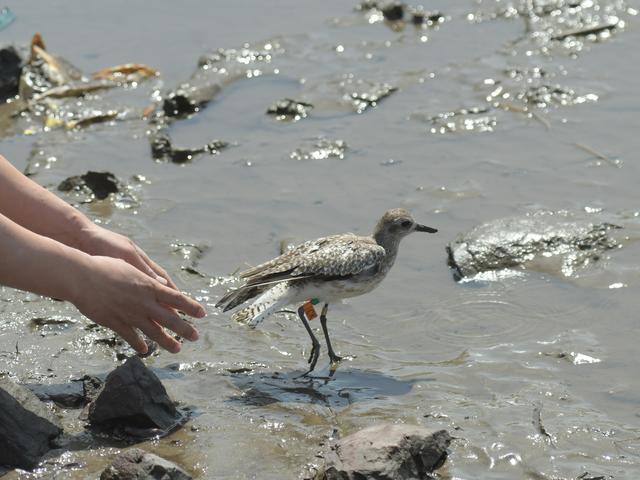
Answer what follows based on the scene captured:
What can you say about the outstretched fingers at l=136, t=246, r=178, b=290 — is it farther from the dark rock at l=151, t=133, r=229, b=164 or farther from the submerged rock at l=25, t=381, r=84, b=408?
the dark rock at l=151, t=133, r=229, b=164

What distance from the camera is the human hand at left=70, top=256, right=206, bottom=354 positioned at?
5.81 m

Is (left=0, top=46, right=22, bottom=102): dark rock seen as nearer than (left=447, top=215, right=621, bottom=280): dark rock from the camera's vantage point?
No

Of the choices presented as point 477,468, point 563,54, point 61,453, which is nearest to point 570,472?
point 477,468

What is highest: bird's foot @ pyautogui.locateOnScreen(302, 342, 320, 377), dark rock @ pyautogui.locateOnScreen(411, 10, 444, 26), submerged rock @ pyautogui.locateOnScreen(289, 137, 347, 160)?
dark rock @ pyautogui.locateOnScreen(411, 10, 444, 26)

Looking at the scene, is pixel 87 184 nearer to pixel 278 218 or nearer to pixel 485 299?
pixel 278 218

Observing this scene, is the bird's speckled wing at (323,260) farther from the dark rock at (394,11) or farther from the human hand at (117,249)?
the dark rock at (394,11)

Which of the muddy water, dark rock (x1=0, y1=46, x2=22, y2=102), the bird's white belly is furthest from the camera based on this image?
dark rock (x1=0, y1=46, x2=22, y2=102)

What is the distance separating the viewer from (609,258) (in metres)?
9.28

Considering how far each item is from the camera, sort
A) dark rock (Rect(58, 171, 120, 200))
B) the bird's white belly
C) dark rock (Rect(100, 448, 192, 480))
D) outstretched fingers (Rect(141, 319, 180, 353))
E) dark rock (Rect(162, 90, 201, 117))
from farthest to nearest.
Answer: dark rock (Rect(162, 90, 201, 117)) → dark rock (Rect(58, 171, 120, 200)) → the bird's white belly → outstretched fingers (Rect(141, 319, 180, 353)) → dark rock (Rect(100, 448, 192, 480))

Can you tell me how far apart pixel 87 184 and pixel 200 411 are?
4395mm

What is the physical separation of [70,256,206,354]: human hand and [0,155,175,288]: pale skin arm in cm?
59

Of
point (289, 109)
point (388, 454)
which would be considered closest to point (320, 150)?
point (289, 109)

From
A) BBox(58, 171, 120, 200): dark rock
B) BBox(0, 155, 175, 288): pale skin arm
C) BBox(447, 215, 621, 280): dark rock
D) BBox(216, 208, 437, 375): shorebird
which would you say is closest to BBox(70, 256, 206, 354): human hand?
BBox(0, 155, 175, 288): pale skin arm

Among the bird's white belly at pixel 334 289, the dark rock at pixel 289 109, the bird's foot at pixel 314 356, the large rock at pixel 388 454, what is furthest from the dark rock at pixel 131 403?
the dark rock at pixel 289 109
